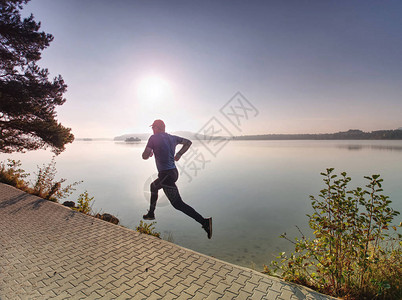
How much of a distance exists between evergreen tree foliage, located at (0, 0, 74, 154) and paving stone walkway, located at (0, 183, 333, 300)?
7.23 metres

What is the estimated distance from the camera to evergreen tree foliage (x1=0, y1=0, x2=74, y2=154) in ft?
31.4

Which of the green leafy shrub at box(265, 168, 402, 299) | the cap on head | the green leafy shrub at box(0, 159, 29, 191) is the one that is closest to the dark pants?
the cap on head

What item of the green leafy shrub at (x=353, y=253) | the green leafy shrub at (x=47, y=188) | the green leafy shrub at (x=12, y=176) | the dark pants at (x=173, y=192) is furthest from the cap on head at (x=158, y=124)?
the green leafy shrub at (x=12, y=176)

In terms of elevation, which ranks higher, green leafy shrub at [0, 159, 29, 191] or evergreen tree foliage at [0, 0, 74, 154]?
evergreen tree foliage at [0, 0, 74, 154]

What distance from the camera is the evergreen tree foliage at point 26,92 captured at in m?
Result: 9.58

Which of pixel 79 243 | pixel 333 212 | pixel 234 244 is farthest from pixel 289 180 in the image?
pixel 79 243

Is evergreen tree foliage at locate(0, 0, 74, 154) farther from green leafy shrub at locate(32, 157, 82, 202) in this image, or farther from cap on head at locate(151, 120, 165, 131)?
cap on head at locate(151, 120, 165, 131)

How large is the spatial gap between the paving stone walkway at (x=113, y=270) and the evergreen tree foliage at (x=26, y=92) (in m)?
7.23

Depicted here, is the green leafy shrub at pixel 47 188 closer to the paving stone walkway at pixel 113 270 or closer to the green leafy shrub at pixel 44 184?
the green leafy shrub at pixel 44 184

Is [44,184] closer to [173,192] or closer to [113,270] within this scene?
[113,270]

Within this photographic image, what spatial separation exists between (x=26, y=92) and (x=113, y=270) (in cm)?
1060

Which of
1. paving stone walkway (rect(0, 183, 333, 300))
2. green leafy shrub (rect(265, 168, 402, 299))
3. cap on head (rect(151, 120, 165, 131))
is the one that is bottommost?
paving stone walkway (rect(0, 183, 333, 300))

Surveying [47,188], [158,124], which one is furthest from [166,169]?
[47,188]

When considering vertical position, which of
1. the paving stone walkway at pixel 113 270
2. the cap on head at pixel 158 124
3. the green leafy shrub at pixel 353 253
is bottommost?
the paving stone walkway at pixel 113 270
